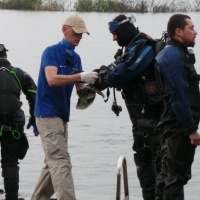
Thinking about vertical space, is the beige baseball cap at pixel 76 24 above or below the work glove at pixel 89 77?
above

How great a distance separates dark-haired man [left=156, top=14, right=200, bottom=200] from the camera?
27.8ft

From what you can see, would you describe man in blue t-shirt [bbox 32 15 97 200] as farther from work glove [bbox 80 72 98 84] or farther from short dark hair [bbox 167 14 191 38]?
short dark hair [bbox 167 14 191 38]

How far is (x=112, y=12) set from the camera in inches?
2936

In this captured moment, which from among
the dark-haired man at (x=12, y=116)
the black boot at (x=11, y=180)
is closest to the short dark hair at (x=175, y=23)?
the dark-haired man at (x=12, y=116)

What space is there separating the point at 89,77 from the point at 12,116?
1627mm

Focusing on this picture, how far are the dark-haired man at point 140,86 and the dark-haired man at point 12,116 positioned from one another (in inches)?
56.1

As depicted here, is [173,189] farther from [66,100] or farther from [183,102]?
[66,100]

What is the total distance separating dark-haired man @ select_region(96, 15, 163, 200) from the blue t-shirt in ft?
1.20

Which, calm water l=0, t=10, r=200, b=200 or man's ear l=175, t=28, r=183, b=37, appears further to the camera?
calm water l=0, t=10, r=200, b=200

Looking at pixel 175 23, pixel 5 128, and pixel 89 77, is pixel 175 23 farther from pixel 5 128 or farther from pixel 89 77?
pixel 5 128

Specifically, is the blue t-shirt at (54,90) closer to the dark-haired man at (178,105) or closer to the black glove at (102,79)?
the black glove at (102,79)

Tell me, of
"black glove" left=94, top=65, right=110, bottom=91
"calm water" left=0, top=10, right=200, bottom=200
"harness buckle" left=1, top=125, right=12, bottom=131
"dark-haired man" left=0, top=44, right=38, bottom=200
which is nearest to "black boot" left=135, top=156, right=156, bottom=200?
"black glove" left=94, top=65, right=110, bottom=91

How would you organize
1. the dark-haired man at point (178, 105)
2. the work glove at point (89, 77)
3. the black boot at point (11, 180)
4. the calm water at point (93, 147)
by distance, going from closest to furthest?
1. the dark-haired man at point (178, 105)
2. the work glove at point (89, 77)
3. the black boot at point (11, 180)
4. the calm water at point (93, 147)

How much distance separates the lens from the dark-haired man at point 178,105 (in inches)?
334
